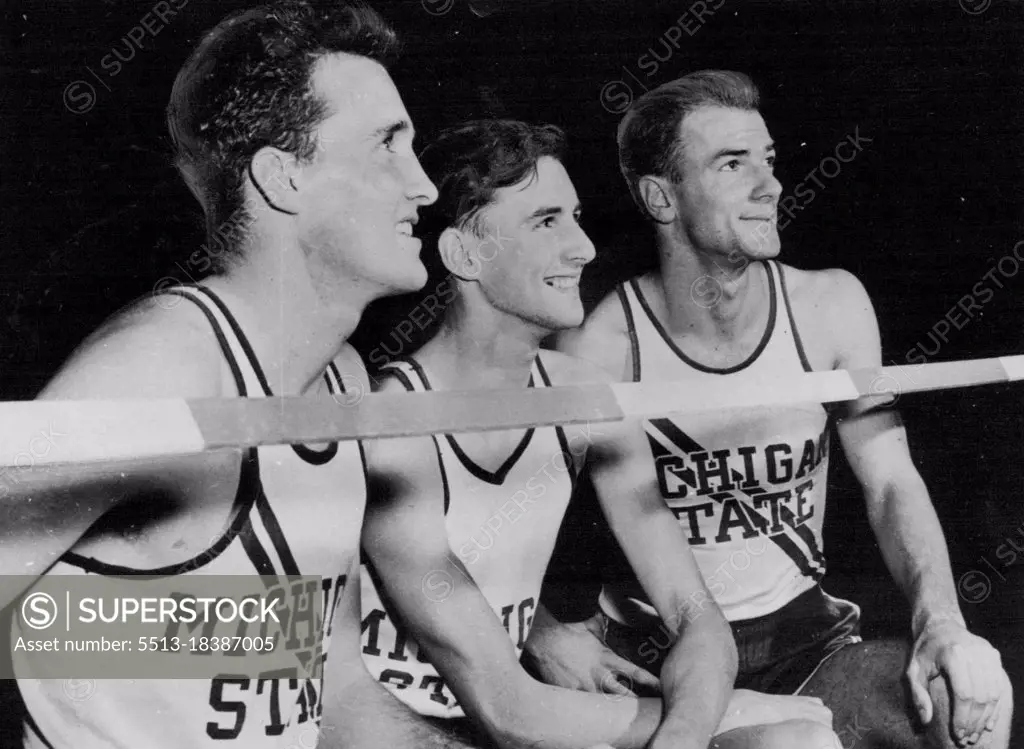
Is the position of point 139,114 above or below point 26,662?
above

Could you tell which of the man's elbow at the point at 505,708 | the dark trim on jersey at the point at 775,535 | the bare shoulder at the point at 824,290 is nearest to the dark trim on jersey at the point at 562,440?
the dark trim on jersey at the point at 775,535

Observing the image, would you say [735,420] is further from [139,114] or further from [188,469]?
[139,114]

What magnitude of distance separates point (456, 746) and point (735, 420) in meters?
A: 0.88

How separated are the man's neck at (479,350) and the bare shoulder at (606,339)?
125 mm

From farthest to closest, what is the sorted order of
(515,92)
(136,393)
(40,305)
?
(515,92)
(40,305)
(136,393)

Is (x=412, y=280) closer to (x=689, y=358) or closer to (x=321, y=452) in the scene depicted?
(x=321, y=452)

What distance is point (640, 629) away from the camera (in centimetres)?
215

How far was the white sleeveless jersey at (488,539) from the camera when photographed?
198 cm

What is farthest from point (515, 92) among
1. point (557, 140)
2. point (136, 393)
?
point (136, 393)

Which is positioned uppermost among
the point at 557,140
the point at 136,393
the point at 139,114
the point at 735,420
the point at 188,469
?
the point at 139,114

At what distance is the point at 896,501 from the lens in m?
2.32

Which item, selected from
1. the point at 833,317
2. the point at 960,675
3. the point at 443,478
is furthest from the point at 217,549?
the point at 960,675

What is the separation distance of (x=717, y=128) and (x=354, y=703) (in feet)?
4.57

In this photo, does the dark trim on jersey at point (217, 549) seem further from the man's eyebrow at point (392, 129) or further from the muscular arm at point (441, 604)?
the man's eyebrow at point (392, 129)
